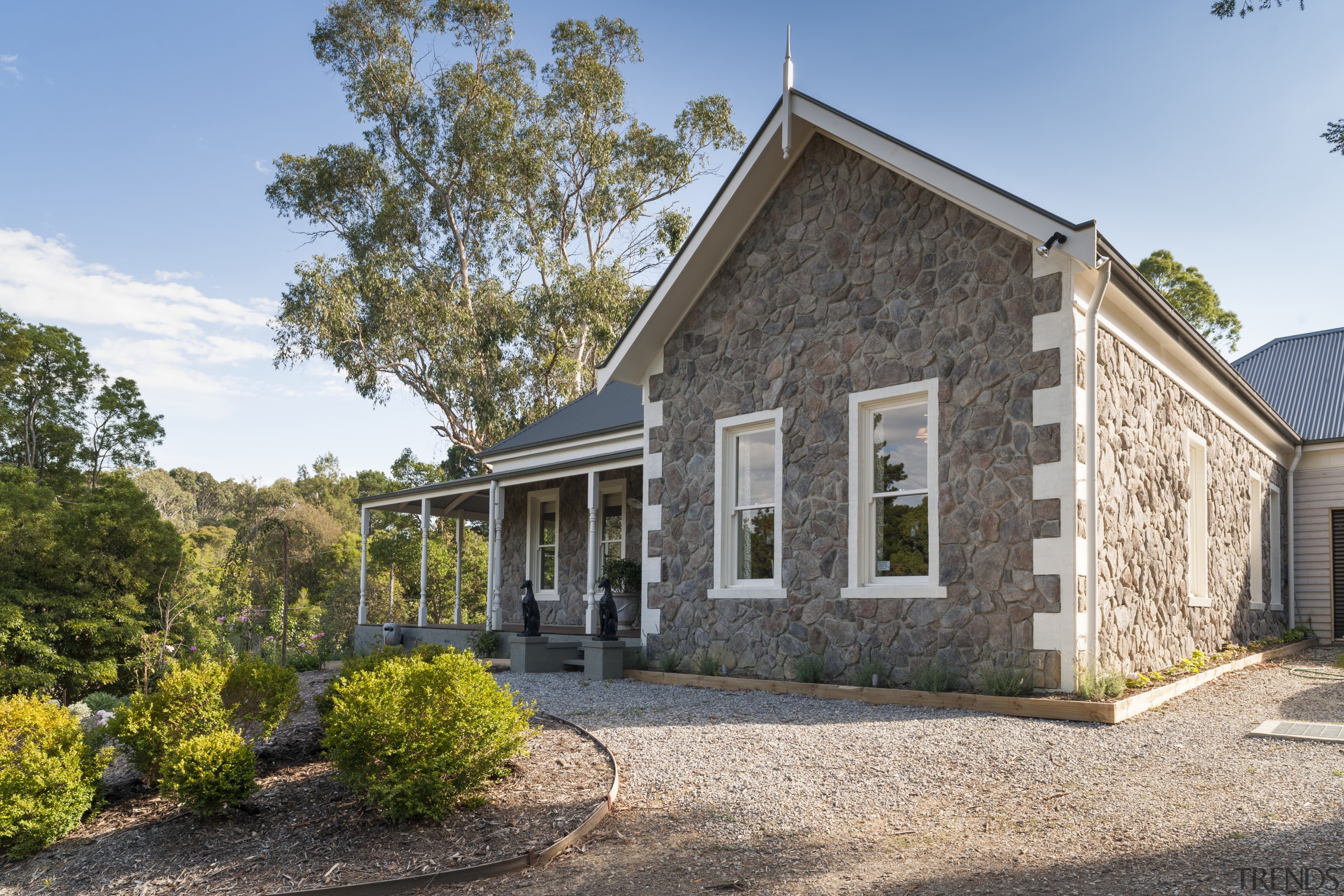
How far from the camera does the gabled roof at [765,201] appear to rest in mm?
7234

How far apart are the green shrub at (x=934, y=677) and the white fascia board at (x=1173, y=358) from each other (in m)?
3.29

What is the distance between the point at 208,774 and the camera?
4.27 meters

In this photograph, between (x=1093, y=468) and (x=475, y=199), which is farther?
(x=475, y=199)

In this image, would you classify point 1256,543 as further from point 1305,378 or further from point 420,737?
point 420,737

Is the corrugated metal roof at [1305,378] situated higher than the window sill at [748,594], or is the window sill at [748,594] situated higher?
the corrugated metal roof at [1305,378]

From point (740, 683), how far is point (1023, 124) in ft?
24.3

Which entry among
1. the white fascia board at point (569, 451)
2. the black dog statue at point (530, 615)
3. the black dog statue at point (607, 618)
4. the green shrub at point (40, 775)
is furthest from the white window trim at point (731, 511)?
the green shrub at point (40, 775)

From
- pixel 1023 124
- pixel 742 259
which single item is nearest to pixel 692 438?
pixel 742 259

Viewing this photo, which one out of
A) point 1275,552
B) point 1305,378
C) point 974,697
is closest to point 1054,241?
point 974,697

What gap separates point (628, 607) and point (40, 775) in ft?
28.4

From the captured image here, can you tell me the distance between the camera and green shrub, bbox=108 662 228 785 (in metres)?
4.66

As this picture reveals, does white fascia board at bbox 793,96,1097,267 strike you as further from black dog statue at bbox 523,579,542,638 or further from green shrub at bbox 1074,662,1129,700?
black dog statue at bbox 523,579,542,638

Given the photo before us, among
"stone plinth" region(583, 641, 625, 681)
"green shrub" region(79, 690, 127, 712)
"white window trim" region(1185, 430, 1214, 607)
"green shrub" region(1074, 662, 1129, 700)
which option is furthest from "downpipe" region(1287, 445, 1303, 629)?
"green shrub" region(79, 690, 127, 712)

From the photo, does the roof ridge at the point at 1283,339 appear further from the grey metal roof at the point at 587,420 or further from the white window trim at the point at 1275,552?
the grey metal roof at the point at 587,420
